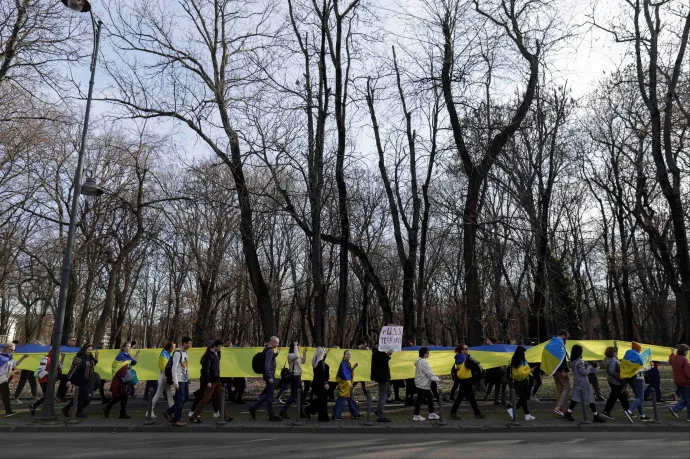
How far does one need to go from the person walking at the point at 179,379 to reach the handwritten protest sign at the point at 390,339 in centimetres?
479

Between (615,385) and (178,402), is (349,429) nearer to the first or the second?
(178,402)

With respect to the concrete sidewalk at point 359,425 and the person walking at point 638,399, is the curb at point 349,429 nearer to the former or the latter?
the concrete sidewalk at point 359,425

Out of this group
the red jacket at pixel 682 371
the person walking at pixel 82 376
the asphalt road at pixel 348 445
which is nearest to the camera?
the asphalt road at pixel 348 445

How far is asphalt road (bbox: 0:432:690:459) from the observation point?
28.5 feet

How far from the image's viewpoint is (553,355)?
13.2 m

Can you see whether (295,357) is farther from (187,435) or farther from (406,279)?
(406,279)

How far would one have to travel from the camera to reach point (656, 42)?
62.9ft

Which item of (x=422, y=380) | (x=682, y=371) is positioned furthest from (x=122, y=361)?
(x=682, y=371)

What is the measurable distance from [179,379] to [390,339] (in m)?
5.21

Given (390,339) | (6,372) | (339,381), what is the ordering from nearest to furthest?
(339,381) → (6,372) → (390,339)

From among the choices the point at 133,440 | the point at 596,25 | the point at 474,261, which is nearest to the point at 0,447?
the point at 133,440

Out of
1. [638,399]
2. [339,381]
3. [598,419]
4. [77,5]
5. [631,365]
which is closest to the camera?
[598,419]

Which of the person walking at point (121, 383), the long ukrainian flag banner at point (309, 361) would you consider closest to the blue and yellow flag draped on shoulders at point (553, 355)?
the long ukrainian flag banner at point (309, 361)

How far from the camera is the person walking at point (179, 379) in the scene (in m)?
12.2
